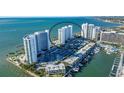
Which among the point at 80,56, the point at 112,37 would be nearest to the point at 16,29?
the point at 80,56

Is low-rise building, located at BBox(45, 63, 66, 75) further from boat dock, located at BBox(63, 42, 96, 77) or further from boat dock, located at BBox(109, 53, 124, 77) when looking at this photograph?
boat dock, located at BBox(109, 53, 124, 77)

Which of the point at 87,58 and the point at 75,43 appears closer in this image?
the point at 87,58

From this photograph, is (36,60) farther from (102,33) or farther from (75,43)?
(102,33)

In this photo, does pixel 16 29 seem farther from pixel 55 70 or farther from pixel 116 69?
pixel 116 69

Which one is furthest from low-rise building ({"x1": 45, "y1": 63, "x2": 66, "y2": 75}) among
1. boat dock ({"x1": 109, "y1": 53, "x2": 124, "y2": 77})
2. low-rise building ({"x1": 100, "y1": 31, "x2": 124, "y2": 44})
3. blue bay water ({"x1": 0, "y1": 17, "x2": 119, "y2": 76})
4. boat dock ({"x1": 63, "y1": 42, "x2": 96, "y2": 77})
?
low-rise building ({"x1": 100, "y1": 31, "x2": 124, "y2": 44})

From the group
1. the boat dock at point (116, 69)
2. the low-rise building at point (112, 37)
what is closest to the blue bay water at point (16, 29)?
the low-rise building at point (112, 37)

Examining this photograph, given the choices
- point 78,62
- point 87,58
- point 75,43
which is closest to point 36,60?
point 78,62
